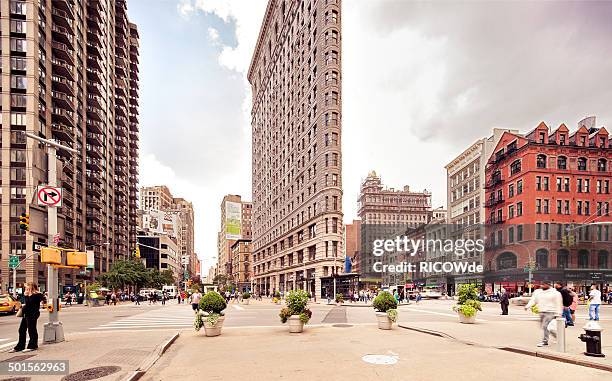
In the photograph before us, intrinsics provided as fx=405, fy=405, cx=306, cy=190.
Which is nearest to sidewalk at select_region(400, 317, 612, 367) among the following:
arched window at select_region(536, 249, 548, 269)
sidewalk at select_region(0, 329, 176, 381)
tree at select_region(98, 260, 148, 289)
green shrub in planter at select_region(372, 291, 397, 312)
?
green shrub in planter at select_region(372, 291, 397, 312)

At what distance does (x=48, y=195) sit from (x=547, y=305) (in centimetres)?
1613

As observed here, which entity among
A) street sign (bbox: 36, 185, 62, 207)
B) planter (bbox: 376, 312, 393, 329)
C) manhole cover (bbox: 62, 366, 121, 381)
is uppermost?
street sign (bbox: 36, 185, 62, 207)

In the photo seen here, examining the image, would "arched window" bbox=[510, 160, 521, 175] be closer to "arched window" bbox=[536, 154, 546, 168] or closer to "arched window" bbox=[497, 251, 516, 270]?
"arched window" bbox=[536, 154, 546, 168]

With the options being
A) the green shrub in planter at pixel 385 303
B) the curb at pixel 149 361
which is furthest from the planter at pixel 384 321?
the curb at pixel 149 361

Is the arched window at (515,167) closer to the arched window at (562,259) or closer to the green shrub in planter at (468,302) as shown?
the arched window at (562,259)

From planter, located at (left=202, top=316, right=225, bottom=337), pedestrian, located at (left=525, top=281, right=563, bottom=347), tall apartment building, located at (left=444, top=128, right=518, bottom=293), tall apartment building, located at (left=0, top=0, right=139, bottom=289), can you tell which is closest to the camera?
pedestrian, located at (left=525, top=281, right=563, bottom=347)

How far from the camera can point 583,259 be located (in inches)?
2304

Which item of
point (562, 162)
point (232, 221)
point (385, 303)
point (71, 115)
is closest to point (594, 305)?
point (385, 303)

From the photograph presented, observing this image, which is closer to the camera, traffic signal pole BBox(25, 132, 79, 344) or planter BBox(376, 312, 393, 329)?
traffic signal pole BBox(25, 132, 79, 344)

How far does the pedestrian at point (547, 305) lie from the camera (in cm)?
1188

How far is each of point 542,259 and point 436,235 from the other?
40.1m

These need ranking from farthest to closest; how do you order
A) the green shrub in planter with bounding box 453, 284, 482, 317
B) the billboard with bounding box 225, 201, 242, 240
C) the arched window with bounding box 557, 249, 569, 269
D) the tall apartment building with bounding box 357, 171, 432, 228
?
the tall apartment building with bounding box 357, 171, 432, 228
the billboard with bounding box 225, 201, 242, 240
the arched window with bounding box 557, 249, 569, 269
the green shrub in planter with bounding box 453, 284, 482, 317

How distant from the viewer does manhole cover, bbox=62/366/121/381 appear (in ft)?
28.4

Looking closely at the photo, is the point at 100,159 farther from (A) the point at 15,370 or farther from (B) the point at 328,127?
(A) the point at 15,370
